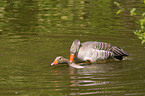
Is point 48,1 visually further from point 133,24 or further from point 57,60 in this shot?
point 57,60

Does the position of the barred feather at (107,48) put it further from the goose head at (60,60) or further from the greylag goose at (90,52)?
the goose head at (60,60)

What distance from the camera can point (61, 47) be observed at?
14383 millimetres

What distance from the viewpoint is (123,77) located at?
1062cm

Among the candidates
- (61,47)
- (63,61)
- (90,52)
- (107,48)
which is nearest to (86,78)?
(63,61)

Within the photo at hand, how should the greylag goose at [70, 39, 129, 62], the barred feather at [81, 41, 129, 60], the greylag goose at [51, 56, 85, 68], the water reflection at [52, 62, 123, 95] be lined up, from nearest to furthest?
the water reflection at [52, 62, 123, 95], the greylag goose at [51, 56, 85, 68], the greylag goose at [70, 39, 129, 62], the barred feather at [81, 41, 129, 60]

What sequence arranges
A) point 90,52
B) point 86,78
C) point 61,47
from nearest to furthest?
point 86,78
point 90,52
point 61,47

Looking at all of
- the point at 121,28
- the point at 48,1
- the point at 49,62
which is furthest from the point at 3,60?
the point at 48,1

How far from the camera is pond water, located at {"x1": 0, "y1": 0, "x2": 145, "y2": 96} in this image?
388 inches

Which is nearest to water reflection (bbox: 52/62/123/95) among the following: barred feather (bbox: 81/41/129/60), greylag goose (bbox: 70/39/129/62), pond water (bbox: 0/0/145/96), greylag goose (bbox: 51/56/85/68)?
pond water (bbox: 0/0/145/96)

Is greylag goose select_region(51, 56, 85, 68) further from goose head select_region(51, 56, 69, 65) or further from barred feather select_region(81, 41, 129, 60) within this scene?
barred feather select_region(81, 41, 129, 60)

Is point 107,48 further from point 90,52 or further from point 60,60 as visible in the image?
point 60,60

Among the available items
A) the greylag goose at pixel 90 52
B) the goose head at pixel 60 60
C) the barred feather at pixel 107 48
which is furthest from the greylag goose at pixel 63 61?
the barred feather at pixel 107 48

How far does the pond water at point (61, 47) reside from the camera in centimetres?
987

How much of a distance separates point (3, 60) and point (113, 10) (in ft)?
39.6
